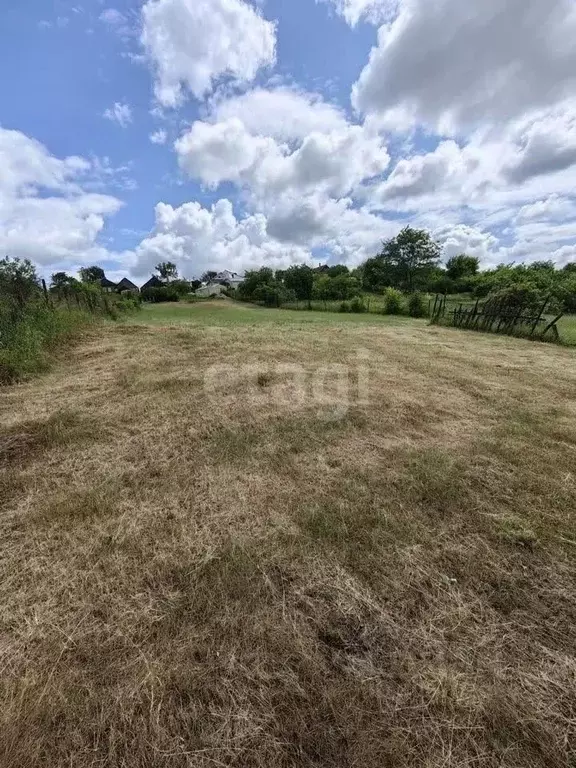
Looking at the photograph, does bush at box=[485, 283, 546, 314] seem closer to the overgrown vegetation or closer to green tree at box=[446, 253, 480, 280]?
the overgrown vegetation

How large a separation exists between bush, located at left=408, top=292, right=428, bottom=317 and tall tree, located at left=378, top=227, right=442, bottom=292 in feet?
78.7

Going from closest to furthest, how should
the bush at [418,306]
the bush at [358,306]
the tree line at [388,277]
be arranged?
the bush at [418,306], the bush at [358,306], the tree line at [388,277]

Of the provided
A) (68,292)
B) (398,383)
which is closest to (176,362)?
(398,383)

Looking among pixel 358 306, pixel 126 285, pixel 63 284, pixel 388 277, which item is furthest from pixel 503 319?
pixel 126 285

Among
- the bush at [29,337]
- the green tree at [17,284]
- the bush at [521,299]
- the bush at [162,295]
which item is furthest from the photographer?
the bush at [162,295]

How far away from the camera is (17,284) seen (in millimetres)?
8836

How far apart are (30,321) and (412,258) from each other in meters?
44.9

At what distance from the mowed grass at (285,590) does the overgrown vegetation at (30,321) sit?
200 cm

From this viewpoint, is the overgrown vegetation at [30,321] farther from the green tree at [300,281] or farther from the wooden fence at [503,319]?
the green tree at [300,281]

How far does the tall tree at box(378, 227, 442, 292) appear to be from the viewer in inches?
1713

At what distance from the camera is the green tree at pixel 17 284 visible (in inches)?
314

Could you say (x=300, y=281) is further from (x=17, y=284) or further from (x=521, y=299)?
(x=17, y=284)

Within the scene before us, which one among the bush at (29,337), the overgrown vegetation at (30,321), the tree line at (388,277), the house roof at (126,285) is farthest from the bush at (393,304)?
the house roof at (126,285)

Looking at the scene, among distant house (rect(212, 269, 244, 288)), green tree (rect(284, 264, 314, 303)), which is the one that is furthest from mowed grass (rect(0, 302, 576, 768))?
distant house (rect(212, 269, 244, 288))
